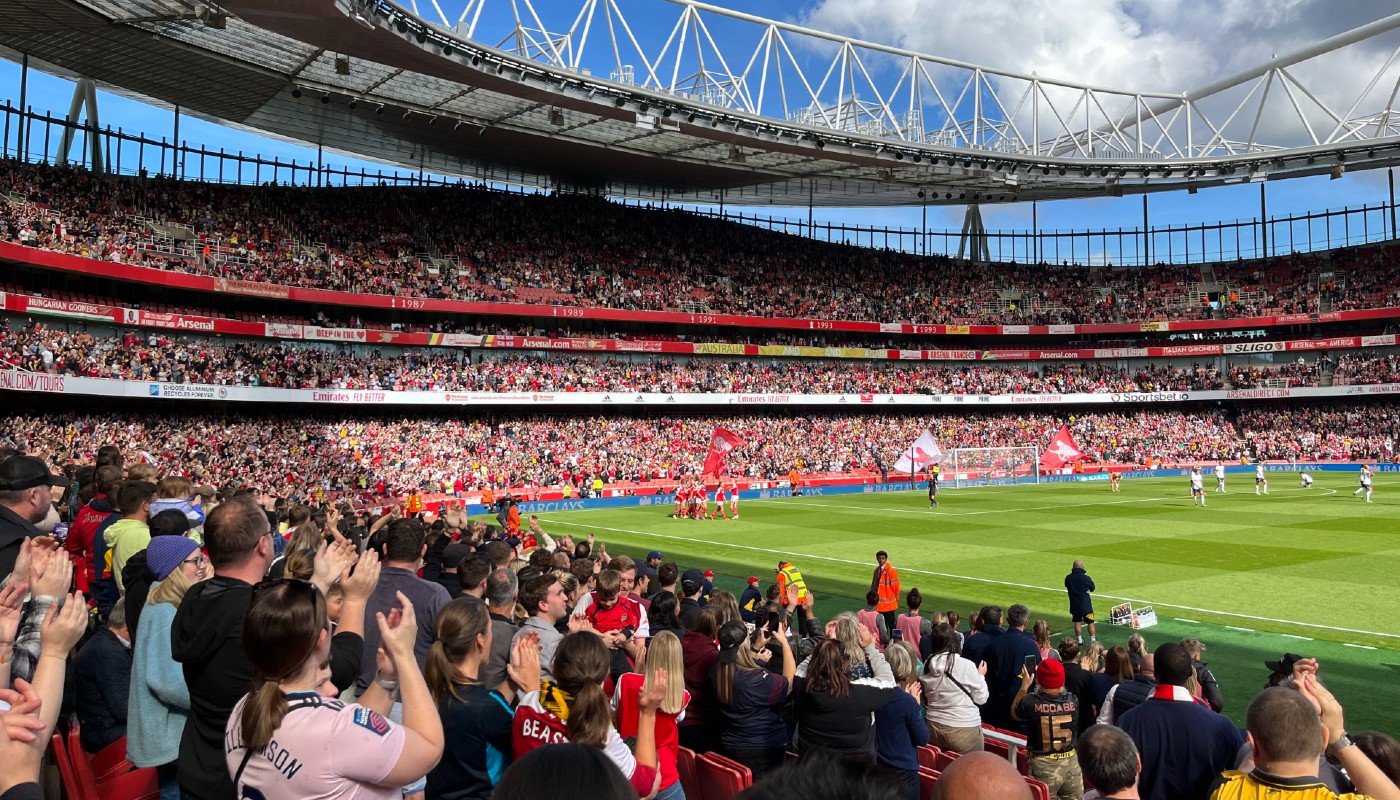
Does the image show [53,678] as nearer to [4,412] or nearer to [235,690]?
[235,690]

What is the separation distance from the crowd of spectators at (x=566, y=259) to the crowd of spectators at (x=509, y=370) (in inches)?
136

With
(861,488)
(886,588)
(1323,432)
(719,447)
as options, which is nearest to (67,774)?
(886,588)

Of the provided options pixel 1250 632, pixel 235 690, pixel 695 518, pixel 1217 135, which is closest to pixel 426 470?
pixel 695 518

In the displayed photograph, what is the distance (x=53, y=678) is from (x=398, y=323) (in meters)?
50.8

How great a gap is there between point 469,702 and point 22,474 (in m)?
4.05

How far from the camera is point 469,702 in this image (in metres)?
4.57

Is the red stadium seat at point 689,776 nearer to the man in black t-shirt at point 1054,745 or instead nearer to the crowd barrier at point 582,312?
the man in black t-shirt at point 1054,745

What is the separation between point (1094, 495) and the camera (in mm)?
45406

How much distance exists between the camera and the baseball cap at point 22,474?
249 inches

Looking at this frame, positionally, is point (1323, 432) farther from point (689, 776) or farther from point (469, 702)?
point (469, 702)

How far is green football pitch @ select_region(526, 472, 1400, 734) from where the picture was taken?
16.3m

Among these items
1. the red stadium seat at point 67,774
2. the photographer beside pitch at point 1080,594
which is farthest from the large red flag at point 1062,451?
the red stadium seat at point 67,774

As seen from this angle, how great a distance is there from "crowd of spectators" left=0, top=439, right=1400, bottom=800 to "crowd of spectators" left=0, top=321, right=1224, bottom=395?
108 ft

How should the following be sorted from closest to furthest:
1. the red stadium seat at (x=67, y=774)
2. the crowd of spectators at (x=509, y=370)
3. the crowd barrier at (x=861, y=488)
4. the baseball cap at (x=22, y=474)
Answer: the red stadium seat at (x=67, y=774) → the baseball cap at (x=22, y=474) → the crowd of spectators at (x=509, y=370) → the crowd barrier at (x=861, y=488)
